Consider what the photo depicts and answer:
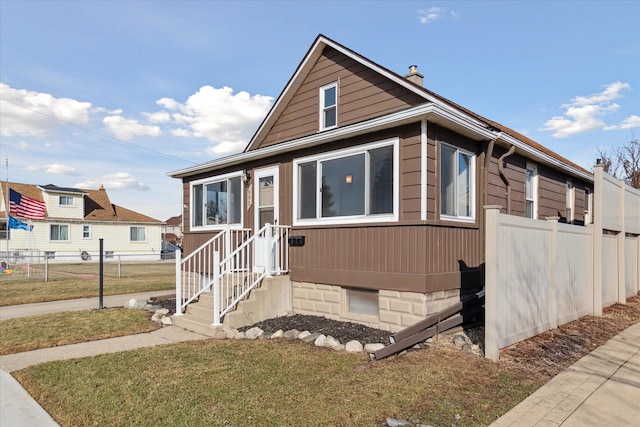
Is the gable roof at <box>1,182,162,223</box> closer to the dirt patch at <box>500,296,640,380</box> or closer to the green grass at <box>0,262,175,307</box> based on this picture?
the green grass at <box>0,262,175,307</box>

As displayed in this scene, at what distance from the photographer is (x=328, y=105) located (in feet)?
28.9

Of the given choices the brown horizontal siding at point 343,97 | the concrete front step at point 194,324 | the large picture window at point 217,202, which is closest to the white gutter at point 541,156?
the brown horizontal siding at point 343,97

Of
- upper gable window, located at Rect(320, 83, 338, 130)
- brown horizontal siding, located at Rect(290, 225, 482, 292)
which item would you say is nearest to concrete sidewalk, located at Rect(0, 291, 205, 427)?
brown horizontal siding, located at Rect(290, 225, 482, 292)

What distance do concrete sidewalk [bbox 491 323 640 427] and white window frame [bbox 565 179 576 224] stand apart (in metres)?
6.88

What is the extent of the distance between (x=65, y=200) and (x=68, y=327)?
2528 centimetres

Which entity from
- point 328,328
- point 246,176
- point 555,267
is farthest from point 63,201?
point 555,267

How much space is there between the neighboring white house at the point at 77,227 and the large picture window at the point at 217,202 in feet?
53.0

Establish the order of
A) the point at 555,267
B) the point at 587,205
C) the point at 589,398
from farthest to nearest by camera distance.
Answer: the point at 587,205
the point at 555,267
the point at 589,398

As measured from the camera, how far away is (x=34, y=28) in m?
11.3

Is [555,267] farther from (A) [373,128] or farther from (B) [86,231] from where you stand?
(B) [86,231]

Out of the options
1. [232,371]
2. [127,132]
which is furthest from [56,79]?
[232,371]

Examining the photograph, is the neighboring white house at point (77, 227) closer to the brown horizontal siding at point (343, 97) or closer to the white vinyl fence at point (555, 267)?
the brown horizontal siding at point (343, 97)

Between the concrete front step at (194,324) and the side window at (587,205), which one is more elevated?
the side window at (587,205)

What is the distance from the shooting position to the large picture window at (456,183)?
661cm
